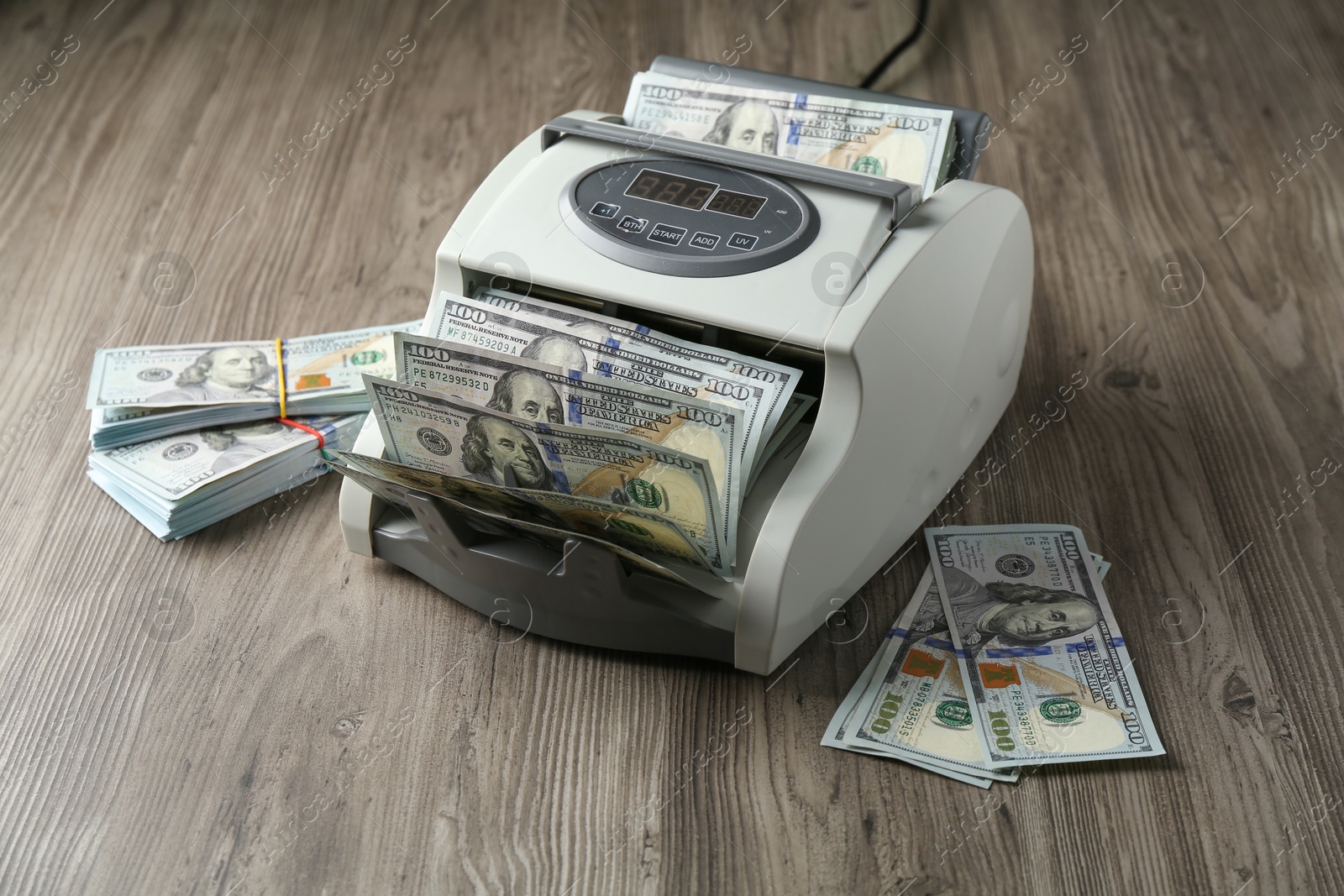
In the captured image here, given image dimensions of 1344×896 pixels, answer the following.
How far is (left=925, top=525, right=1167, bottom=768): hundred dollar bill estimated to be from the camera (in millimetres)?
946

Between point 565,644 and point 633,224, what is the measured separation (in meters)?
0.38

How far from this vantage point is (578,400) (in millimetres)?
934

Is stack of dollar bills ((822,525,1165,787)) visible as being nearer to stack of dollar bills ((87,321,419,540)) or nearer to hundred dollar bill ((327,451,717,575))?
hundred dollar bill ((327,451,717,575))

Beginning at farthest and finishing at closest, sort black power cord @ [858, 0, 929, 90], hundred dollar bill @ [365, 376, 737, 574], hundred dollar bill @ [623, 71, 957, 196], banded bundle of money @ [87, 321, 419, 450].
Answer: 1. black power cord @ [858, 0, 929, 90]
2. banded bundle of money @ [87, 321, 419, 450]
3. hundred dollar bill @ [623, 71, 957, 196]
4. hundred dollar bill @ [365, 376, 737, 574]

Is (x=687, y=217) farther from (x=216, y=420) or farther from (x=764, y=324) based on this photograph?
(x=216, y=420)

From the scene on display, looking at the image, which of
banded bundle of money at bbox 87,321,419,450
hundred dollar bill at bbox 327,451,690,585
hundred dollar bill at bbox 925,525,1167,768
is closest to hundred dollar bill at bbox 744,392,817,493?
hundred dollar bill at bbox 327,451,690,585

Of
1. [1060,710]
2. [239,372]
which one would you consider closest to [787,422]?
[1060,710]

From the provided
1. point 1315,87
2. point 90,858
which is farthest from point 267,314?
point 1315,87

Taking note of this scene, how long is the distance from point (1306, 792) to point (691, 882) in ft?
1.63

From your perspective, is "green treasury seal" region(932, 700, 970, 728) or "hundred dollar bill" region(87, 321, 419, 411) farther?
Answer: "hundred dollar bill" region(87, 321, 419, 411)

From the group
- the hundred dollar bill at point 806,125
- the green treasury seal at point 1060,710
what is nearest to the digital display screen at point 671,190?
the hundred dollar bill at point 806,125

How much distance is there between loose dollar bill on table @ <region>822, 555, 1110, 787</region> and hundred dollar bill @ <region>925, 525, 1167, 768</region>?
0.04 ft

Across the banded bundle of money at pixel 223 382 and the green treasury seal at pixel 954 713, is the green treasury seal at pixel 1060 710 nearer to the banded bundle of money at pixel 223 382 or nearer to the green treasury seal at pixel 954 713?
the green treasury seal at pixel 954 713

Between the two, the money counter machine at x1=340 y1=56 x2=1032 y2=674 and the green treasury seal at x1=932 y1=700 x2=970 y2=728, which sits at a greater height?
the money counter machine at x1=340 y1=56 x2=1032 y2=674
